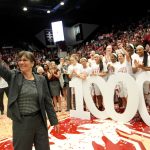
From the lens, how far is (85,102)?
686 centimetres

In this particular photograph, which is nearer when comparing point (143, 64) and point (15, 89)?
point (15, 89)

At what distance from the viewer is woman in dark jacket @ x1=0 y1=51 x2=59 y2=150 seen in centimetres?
285

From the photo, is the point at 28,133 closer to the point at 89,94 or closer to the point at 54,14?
the point at 89,94

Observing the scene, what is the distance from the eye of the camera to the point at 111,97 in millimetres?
6238

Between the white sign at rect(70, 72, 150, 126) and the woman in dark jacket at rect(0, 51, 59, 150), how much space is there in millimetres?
3175

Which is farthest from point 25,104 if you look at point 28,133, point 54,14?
point 54,14

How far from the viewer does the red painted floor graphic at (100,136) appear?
4574 mm

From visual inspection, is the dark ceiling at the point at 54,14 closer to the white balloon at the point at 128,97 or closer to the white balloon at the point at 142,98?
the white balloon at the point at 128,97

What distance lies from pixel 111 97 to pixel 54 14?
17.5 meters

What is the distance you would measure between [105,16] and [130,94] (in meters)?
17.9

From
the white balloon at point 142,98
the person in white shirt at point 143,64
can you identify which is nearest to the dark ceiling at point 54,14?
the person in white shirt at point 143,64

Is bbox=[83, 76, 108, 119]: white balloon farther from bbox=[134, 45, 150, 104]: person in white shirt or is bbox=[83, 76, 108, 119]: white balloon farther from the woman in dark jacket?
the woman in dark jacket

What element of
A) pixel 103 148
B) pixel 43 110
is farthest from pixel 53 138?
pixel 43 110

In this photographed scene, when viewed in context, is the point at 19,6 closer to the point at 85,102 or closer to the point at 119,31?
the point at 119,31
